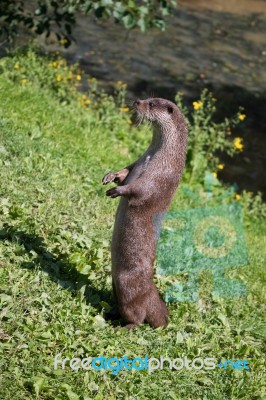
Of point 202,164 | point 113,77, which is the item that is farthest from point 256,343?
point 113,77

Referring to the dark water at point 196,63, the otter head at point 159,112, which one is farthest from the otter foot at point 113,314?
the dark water at point 196,63

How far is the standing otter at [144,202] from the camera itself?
3814 millimetres

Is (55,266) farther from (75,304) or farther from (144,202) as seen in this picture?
(144,202)

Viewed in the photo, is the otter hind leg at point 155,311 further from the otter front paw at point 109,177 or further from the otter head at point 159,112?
the otter head at point 159,112

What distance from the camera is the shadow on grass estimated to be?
421 centimetres

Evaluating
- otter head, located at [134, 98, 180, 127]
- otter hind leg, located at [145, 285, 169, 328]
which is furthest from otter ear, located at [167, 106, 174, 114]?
otter hind leg, located at [145, 285, 169, 328]

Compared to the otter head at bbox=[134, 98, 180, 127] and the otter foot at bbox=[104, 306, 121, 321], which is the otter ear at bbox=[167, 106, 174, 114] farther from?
the otter foot at bbox=[104, 306, 121, 321]

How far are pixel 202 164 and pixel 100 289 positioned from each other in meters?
3.99

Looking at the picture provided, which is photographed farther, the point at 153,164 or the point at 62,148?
the point at 62,148

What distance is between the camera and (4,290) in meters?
3.90

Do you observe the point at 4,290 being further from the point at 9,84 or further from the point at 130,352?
the point at 9,84

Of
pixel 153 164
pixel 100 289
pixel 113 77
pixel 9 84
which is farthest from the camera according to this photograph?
pixel 113 77

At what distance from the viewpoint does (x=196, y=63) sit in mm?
13562

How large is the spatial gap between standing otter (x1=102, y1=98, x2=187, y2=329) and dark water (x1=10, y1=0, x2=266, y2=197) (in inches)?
207
